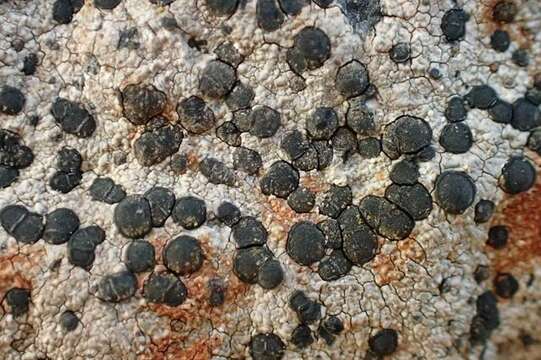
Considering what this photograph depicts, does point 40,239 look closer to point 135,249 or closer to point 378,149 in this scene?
point 135,249

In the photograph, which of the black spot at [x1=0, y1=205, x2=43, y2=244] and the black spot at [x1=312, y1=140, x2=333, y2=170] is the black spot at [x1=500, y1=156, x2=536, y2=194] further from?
the black spot at [x1=0, y1=205, x2=43, y2=244]

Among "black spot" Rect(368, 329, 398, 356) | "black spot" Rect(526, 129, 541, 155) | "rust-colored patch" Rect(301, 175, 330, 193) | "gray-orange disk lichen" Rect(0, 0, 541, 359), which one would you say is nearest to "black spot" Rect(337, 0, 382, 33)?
"gray-orange disk lichen" Rect(0, 0, 541, 359)

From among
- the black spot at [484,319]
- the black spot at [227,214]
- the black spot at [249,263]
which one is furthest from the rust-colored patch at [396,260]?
the black spot at [227,214]

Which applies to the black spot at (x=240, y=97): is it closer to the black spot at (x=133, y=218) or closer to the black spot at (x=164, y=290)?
the black spot at (x=133, y=218)

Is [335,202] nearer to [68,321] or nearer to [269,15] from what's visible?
[269,15]

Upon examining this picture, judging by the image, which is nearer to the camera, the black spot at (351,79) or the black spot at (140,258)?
the black spot at (140,258)

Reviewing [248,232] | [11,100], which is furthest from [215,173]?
[11,100]
